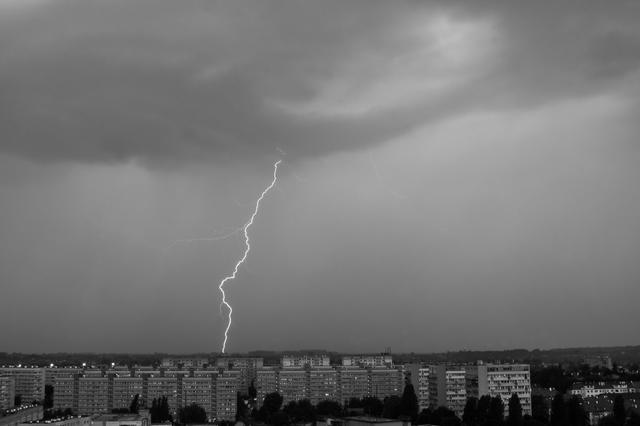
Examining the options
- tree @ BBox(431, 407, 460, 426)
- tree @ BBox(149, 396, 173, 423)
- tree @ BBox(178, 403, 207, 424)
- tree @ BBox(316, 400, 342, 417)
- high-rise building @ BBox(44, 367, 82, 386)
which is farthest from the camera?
high-rise building @ BBox(44, 367, 82, 386)

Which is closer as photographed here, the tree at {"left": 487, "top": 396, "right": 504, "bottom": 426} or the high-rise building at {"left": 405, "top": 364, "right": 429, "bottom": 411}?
the tree at {"left": 487, "top": 396, "right": 504, "bottom": 426}

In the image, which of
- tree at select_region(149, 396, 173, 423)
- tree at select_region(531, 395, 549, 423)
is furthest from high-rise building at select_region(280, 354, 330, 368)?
tree at select_region(531, 395, 549, 423)

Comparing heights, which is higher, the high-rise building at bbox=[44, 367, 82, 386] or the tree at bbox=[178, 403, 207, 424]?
the high-rise building at bbox=[44, 367, 82, 386]

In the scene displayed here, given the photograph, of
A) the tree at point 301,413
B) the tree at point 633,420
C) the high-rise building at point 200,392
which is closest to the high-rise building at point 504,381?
the tree at point 633,420

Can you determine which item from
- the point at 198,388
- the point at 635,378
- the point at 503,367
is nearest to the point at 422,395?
the point at 503,367

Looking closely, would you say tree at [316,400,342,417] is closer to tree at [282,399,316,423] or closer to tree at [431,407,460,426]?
tree at [282,399,316,423]

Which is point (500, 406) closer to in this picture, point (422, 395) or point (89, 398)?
point (422, 395)

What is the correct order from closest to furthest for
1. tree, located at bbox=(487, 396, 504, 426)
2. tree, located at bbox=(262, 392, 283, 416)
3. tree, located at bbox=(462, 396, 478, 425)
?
tree, located at bbox=(487, 396, 504, 426)
tree, located at bbox=(462, 396, 478, 425)
tree, located at bbox=(262, 392, 283, 416)
